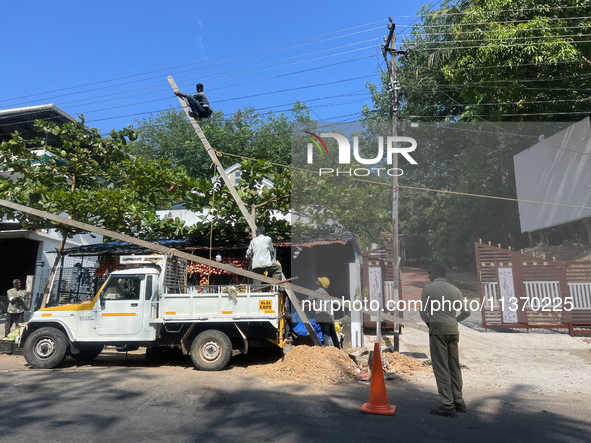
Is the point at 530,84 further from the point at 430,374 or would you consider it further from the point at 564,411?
the point at 564,411

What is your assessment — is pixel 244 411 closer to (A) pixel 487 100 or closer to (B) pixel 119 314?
(B) pixel 119 314

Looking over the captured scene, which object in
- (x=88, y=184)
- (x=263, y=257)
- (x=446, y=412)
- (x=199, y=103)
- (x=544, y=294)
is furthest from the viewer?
(x=88, y=184)

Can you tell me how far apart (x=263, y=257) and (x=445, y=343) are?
449cm

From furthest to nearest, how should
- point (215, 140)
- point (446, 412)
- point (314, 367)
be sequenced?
point (215, 140) → point (314, 367) → point (446, 412)

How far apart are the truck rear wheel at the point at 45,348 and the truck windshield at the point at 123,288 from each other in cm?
119

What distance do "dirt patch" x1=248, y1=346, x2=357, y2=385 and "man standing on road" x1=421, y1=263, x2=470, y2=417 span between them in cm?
248

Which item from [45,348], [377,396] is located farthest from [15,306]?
[377,396]

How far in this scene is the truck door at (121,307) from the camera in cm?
863

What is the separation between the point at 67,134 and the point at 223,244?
19.1ft

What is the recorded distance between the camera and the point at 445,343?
5539 mm

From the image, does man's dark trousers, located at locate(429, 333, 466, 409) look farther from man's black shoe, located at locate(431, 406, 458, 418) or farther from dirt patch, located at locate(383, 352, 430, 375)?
dirt patch, located at locate(383, 352, 430, 375)

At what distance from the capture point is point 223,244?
13.9m

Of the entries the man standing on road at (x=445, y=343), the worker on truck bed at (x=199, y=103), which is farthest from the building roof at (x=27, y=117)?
the man standing on road at (x=445, y=343)

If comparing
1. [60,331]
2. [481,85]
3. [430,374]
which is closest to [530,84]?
[481,85]
